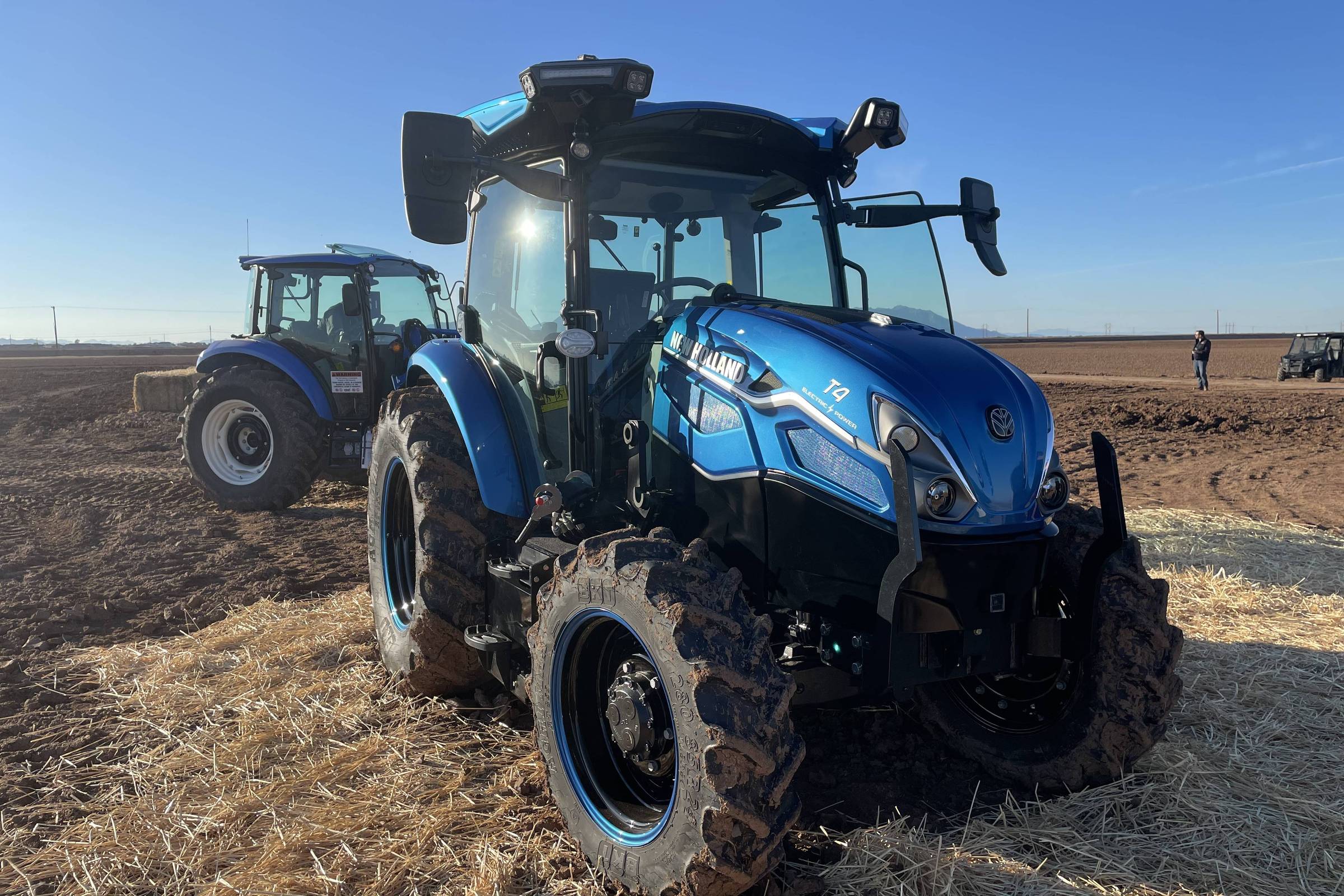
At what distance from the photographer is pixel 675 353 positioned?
10.5ft

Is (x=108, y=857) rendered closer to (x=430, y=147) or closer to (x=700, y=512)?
(x=700, y=512)

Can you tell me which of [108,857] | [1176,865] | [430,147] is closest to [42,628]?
[108,857]

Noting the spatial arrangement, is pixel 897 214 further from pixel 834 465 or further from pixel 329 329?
pixel 329 329

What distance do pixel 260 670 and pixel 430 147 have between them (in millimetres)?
2855

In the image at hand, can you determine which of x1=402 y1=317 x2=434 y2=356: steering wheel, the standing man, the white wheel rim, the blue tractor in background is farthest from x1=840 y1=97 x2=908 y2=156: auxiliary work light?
the standing man

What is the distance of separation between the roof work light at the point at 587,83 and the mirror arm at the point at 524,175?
0.74 ft

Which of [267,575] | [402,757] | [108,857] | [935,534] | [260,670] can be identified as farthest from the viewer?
[267,575]

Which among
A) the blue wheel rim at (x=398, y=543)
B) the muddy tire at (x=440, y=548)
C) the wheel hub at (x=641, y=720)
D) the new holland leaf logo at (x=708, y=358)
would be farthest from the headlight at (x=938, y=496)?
the blue wheel rim at (x=398, y=543)

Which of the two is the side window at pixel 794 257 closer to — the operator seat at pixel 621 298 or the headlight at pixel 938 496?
the operator seat at pixel 621 298

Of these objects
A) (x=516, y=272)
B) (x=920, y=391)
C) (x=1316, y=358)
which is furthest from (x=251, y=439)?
(x=1316, y=358)

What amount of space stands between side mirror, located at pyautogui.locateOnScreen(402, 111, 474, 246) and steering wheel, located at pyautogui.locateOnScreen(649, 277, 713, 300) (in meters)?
0.91

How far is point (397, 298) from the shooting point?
952 centimetres

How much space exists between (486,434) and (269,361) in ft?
20.1

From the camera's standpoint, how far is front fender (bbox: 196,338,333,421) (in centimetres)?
902
